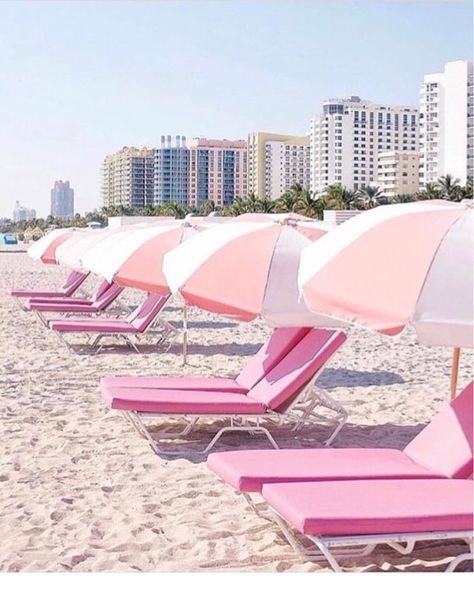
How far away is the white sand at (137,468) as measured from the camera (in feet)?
13.3

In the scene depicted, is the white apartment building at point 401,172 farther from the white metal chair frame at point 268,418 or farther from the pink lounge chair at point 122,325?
the white metal chair frame at point 268,418

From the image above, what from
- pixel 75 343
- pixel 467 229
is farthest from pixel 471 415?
pixel 75 343

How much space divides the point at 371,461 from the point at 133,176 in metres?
132

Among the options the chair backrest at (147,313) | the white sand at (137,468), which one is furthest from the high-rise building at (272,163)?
the white sand at (137,468)

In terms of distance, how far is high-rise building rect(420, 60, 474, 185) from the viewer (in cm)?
10475

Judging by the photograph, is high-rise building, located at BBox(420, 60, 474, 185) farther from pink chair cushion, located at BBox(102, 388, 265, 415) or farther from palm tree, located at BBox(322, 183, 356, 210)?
pink chair cushion, located at BBox(102, 388, 265, 415)

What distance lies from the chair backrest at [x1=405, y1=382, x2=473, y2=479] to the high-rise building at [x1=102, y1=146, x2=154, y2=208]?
128254mm

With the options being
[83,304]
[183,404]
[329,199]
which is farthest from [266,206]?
[183,404]

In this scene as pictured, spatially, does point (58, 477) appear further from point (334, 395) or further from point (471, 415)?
point (334, 395)

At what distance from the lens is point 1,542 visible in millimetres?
4160

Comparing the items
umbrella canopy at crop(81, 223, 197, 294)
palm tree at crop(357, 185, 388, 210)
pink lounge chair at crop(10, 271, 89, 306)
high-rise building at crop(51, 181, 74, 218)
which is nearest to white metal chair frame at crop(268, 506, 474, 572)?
umbrella canopy at crop(81, 223, 197, 294)

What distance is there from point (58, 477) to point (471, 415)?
7.67 ft

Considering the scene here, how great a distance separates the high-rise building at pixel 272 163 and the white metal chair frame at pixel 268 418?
412 ft

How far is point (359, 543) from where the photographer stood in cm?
353
